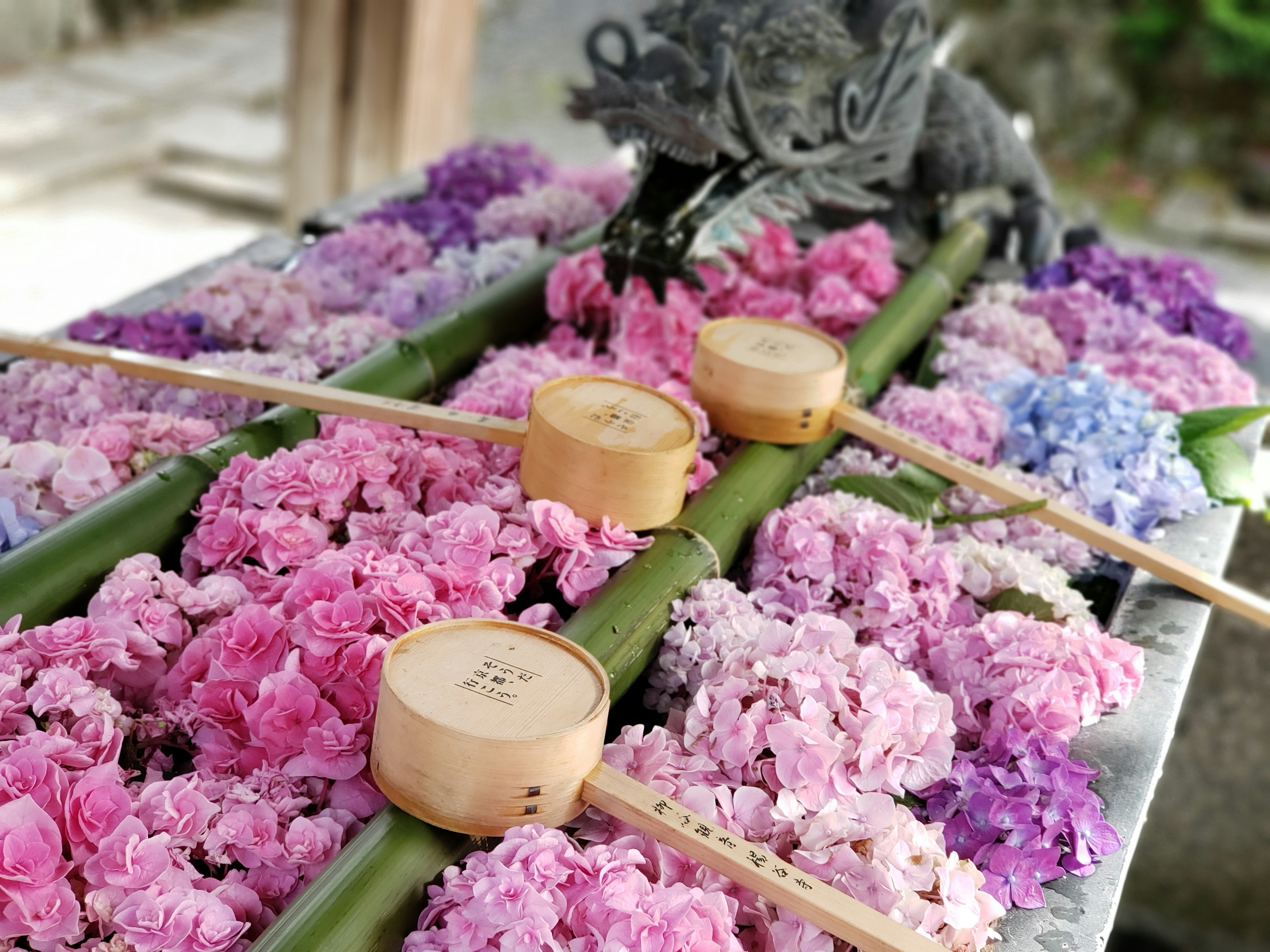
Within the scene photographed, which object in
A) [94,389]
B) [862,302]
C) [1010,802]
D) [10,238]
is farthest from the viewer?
[10,238]

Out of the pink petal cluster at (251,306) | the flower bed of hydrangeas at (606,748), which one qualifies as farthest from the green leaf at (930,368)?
the pink petal cluster at (251,306)

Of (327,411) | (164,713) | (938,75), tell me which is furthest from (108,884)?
(938,75)

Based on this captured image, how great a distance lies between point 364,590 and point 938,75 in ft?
8.89

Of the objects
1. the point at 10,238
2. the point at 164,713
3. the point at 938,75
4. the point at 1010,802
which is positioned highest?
the point at 938,75

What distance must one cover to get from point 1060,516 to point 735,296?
3.79ft

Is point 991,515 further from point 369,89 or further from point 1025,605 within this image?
point 369,89

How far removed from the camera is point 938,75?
138 inches

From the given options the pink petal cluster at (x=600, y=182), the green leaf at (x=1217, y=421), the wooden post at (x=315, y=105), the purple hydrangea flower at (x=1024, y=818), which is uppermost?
the green leaf at (x=1217, y=421)

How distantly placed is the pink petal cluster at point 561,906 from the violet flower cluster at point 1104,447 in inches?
56.0

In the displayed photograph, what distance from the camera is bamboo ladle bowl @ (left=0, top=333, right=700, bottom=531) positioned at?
5.94 feet

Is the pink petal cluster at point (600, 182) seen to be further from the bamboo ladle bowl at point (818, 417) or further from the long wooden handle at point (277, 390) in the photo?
the long wooden handle at point (277, 390)

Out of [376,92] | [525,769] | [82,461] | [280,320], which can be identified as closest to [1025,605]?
[525,769]

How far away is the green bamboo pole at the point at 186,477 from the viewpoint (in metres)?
1.67

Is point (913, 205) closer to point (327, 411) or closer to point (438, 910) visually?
point (327, 411)
